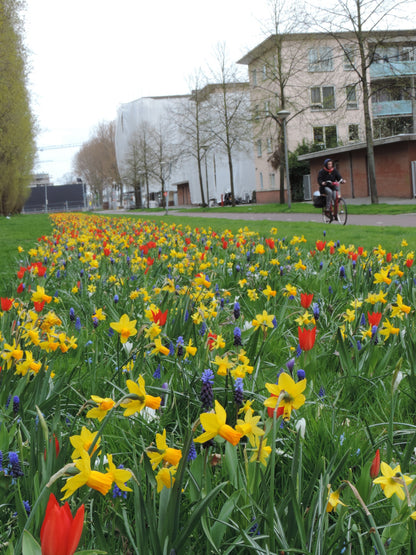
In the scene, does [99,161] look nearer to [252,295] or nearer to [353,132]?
[353,132]

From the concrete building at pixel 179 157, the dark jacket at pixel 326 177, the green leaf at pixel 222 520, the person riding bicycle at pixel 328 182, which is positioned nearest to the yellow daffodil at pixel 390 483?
the green leaf at pixel 222 520

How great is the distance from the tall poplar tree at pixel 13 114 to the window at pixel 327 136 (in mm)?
20481

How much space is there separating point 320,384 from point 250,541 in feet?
3.84

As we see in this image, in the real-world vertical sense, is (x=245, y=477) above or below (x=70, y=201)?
below

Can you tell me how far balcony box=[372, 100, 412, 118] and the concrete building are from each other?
32.3 feet

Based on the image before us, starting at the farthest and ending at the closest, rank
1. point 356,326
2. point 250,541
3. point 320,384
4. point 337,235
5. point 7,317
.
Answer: point 337,235, point 7,317, point 356,326, point 320,384, point 250,541

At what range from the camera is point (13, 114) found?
3309cm

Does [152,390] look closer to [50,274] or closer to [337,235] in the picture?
[50,274]

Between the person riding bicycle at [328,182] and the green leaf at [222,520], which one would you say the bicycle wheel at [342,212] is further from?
the green leaf at [222,520]

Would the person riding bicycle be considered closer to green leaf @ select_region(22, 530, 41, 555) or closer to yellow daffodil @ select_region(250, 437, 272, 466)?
yellow daffodil @ select_region(250, 437, 272, 466)

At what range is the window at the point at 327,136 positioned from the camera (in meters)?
43.0

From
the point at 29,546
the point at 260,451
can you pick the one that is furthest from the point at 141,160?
the point at 29,546

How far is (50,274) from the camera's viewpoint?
4.32 metres

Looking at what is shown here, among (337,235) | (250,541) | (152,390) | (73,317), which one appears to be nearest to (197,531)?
(250,541)
